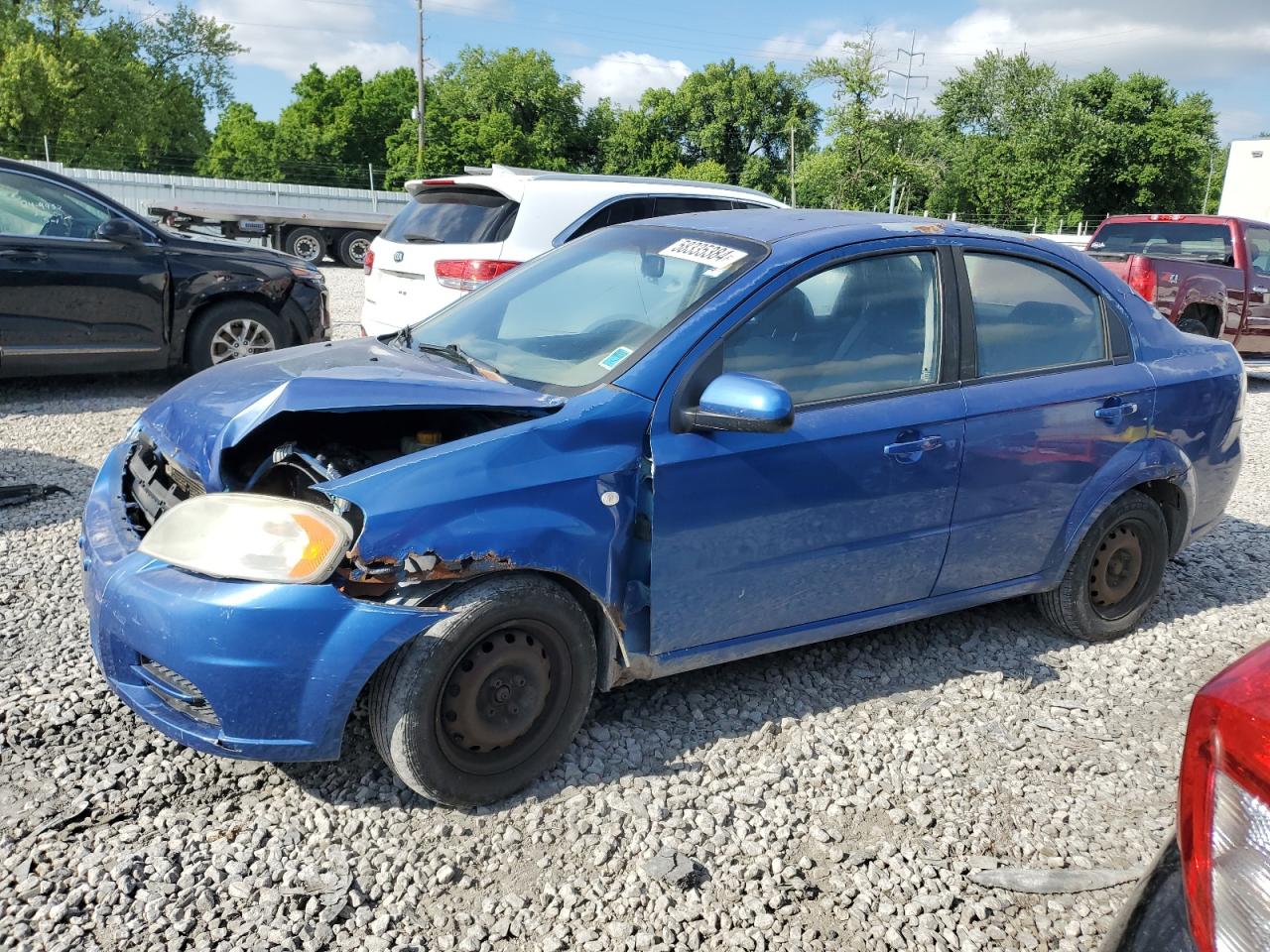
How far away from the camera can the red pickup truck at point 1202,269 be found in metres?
10.6

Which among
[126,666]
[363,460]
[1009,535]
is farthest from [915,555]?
[126,666]

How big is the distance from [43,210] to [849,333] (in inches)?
249

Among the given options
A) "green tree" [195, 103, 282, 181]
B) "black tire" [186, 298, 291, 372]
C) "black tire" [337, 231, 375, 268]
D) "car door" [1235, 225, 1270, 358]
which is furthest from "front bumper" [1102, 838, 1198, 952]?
"green tree" [195, 103, 282, 181]

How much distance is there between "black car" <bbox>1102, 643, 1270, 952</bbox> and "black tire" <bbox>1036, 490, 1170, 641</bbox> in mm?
2733

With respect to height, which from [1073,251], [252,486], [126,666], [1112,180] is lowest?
[126,666]

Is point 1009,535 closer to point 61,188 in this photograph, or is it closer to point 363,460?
point 363,460

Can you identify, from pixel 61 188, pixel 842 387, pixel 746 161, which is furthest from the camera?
pixel 746 161

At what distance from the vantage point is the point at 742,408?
2.89m

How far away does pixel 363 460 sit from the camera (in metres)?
3.02

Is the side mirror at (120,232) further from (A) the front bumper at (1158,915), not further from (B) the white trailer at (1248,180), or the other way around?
(B) the white trailer at (1248,180)

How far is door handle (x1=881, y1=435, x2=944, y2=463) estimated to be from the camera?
11.1 feet

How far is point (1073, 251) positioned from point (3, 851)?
4.14 m

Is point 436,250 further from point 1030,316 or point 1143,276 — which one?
point 1143,276

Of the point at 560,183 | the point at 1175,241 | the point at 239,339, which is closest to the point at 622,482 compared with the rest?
the point at 560,183
